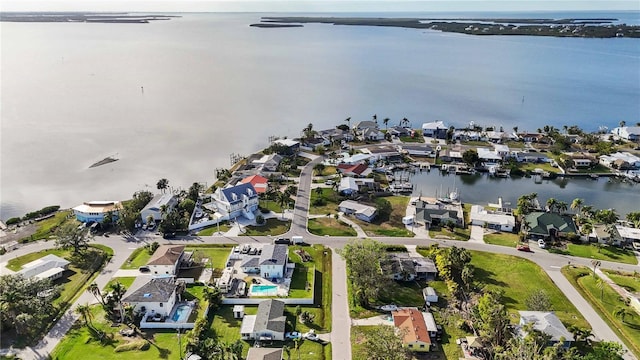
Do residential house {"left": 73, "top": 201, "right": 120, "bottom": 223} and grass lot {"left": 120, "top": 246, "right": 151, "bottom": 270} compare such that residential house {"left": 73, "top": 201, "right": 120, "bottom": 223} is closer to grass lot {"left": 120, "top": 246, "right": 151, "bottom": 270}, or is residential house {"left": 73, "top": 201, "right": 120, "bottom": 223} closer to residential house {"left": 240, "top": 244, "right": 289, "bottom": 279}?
grass lot {"left": 120, "top": 246, "right": 151, "bottom": 270}

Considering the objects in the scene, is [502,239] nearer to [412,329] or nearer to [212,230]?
[412,329]

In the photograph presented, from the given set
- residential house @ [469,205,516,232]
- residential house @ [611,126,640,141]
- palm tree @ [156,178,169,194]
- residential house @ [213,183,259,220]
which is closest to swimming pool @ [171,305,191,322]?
residential house @ [213,183,259,220]

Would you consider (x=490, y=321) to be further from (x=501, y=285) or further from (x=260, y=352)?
(x=260, y=352)

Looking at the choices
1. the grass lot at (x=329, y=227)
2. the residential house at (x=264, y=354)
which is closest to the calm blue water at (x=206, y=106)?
the grass lot at (x=329, y=227)

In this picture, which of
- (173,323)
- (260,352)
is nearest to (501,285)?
(260,352)

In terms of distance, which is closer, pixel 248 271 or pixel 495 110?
pixel 248 271

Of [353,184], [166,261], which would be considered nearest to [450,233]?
[353,184]

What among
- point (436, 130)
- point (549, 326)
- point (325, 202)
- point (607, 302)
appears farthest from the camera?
point (436, 130)
